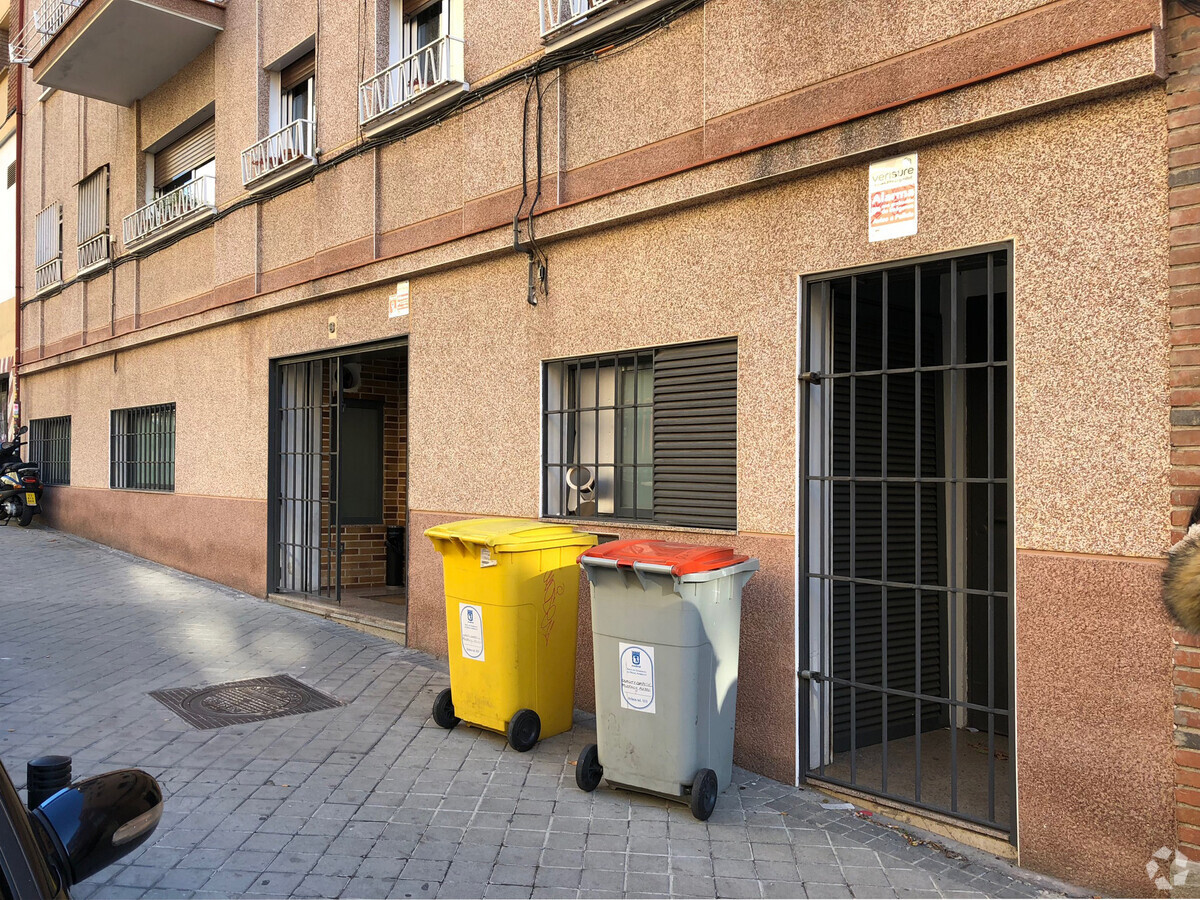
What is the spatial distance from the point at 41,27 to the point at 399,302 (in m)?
9.39

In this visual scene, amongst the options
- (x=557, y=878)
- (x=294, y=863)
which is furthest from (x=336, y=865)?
(x=557, y=878)

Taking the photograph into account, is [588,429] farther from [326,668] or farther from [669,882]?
[669,882]

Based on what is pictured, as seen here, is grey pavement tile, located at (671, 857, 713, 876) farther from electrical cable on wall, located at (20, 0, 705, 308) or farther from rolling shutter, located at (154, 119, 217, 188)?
A: rolling shutter, located at (154, 119, 217, 188)

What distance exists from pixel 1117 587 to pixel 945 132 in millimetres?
2089

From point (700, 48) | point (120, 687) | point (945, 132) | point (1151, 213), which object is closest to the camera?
point (1151, 213)

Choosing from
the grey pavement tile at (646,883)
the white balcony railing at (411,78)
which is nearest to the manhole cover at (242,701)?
the grey pavement tile at (646,883)

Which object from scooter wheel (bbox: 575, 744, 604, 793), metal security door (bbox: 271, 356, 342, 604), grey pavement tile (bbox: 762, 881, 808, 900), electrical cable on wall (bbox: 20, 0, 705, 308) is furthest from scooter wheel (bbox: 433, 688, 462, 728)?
metal security door (bbox: 271, 356, 342, 604)

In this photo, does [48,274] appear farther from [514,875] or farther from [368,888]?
[514,875]

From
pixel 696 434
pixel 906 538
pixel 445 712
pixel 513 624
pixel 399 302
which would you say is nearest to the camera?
pixel 513 624

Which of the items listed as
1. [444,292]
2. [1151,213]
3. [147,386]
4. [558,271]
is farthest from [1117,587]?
[147,386]

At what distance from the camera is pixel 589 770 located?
15.3ft

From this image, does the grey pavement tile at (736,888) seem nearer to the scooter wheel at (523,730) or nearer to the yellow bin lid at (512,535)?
the scooter wheel at (523,730)

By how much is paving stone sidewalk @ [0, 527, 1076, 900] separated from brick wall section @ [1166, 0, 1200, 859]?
72 cm

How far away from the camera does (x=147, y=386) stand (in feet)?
40.3
